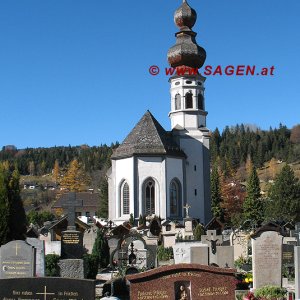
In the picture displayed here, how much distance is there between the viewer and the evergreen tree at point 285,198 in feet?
166

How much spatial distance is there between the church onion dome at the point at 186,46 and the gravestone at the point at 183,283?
119ft

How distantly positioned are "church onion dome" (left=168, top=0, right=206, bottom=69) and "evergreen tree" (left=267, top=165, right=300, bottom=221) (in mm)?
14874

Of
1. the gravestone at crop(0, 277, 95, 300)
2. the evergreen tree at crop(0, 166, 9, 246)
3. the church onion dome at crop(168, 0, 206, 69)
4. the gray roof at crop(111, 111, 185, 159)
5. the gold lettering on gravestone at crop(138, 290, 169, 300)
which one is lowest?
the gold lettering on gravestone at crop(138, 290, 169, 300)

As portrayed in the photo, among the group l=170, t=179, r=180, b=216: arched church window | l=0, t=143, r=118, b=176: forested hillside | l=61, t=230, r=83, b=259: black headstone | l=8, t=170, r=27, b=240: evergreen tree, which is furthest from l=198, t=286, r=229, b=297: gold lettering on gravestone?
l=0, t=143, r=118, b=176: forested hillside

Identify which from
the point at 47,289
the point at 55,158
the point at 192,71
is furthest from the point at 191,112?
the point at 55,158

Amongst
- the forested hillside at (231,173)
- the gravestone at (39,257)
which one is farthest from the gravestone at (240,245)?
the forested hillside at (231,173)

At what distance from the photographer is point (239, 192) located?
74625 millimetres

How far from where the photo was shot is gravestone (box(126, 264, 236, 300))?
11336 millimetres

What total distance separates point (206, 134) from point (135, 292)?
34544mm

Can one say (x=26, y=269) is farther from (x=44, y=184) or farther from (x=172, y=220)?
Answer: (x=44, y=184)

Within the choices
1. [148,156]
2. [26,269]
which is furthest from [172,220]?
[26,269]

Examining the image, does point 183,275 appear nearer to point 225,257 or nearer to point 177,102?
point 225,257

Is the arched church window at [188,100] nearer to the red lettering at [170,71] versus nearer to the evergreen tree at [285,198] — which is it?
the red lettering at [170,71]

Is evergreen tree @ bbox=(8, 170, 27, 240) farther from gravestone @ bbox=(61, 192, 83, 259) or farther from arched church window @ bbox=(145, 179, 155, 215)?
arched church window @ bbox=(145, 179, 155, 215)
